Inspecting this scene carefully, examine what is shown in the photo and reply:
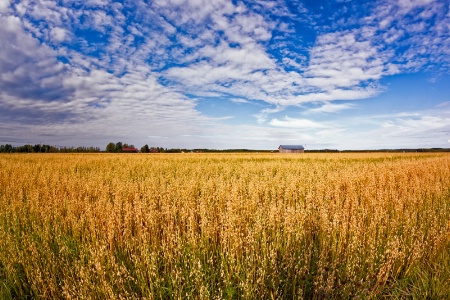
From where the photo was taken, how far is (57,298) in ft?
9.78

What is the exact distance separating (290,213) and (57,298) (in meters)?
3.62

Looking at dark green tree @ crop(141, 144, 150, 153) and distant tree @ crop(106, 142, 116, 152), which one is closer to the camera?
distant tree @ crop(106, 142, 116, 152)

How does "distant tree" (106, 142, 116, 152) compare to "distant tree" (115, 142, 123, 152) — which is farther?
"distant tree" (115, 142, 123, 152)

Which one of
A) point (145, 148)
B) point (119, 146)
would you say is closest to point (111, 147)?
point (119, 146)

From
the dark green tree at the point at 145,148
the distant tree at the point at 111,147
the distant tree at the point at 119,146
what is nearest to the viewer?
the distant tree at the point at 111,147

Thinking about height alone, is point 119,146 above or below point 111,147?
above

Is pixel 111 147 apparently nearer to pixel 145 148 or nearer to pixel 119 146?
pixel 119 146

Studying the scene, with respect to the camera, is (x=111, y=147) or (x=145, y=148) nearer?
(x=111, y=147)

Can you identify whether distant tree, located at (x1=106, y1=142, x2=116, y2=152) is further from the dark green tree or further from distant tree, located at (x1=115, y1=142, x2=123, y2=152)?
the dark green tree

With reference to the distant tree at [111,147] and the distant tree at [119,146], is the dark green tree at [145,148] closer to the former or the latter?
the distant tree at [119,146]

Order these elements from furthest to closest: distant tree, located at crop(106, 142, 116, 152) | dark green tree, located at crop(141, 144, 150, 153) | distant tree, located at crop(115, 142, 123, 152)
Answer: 1. dark green tree, located at crop(141, 144, 150, 153)
2. distant tree, located at crop(115, 142, 123, 152)
3. distant tree, located at crop(106, 142, 116, 152)

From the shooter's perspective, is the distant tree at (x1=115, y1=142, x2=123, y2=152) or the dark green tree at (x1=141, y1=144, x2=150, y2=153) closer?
the distant tree at (x1=115, y1=142, x2=123, y2=152)

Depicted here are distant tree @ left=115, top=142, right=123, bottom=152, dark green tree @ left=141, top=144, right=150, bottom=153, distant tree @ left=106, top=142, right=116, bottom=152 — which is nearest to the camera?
distant tree @ left=106, top=142, right=116, bottom=152

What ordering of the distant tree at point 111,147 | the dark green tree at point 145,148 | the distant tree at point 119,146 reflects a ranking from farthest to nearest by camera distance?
1. the dark green tree at point 145,148
2. the distant tree at point 119,146
3. the distant tree at point 111,147
